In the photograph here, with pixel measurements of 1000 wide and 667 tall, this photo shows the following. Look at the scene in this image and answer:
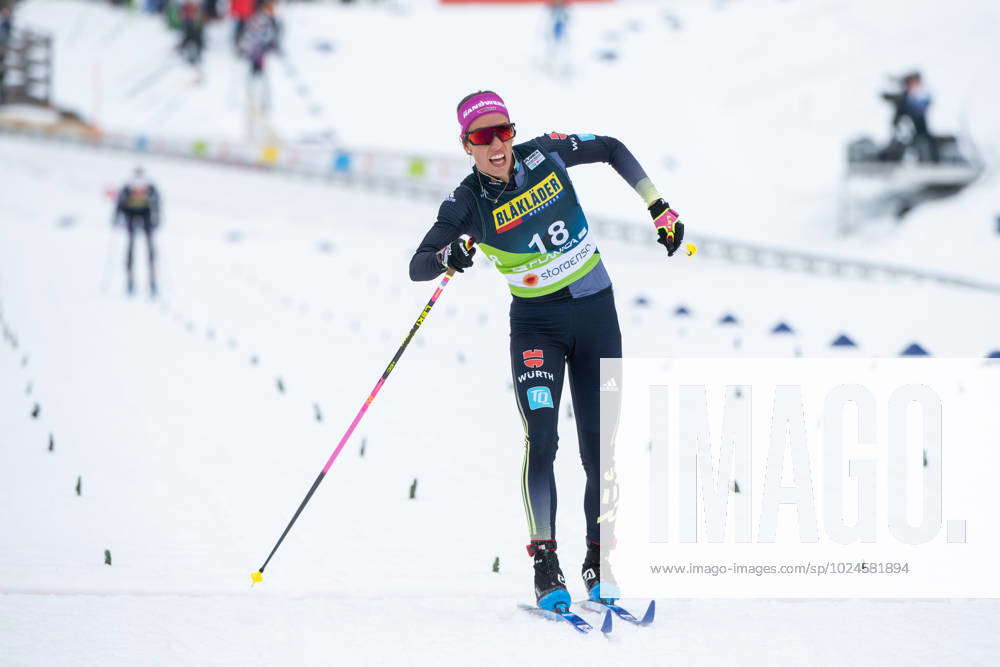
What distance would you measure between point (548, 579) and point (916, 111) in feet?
64.6

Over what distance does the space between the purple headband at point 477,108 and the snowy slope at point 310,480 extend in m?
2.06

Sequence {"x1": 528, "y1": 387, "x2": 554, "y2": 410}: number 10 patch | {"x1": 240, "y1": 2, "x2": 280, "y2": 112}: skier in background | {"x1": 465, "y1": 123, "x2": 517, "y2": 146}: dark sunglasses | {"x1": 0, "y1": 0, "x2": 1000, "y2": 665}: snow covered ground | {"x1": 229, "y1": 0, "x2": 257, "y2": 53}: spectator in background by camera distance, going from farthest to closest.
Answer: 1. {"x1": 229, "y1": 0, "x2": 257, "y2": 53}: spectator in background
2. {"x1": 240, "y1": 2, "x2": 280, "y2": 112}: skier in background
3. {"x1": 528, "y1": 387, "x2": 554, "y2": 410}: number 10 patch
4. {"x1": 465, "y1": 123, "x2": 517, "y2": 146}: dark sunglasses
5. {"x1": 0, "y1": 0, "x2": 1000, "y2": 665}: snow covered ground

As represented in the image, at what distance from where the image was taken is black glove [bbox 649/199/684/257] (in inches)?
179

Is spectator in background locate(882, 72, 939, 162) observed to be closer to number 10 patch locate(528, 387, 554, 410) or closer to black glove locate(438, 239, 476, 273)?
number 10 patch locate(528, 387, 554, 410)

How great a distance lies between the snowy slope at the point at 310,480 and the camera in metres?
4.16

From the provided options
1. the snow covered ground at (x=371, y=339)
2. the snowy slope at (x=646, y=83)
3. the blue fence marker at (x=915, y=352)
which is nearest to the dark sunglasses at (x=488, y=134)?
the snow covered ground at (x=371, y=339)

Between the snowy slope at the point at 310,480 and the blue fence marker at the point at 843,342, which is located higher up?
the blue fence marker at the point at 843,342

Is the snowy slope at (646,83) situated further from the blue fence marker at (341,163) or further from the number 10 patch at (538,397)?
the number 10 patch at (538,397)

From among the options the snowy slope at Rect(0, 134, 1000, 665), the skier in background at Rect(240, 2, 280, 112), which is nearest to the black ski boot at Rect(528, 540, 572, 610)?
the snowy slope at Rect(0, 134, 1000, 665)

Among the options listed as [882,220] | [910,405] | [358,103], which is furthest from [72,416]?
[358,103]

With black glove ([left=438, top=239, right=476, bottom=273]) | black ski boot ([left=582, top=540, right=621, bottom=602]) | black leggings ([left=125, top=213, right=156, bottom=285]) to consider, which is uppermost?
black leggings ([left=125, top=213, right=156, bottom=285])

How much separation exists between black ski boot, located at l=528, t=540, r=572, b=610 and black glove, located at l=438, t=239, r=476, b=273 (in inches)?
48.3

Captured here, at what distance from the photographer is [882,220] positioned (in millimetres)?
22578

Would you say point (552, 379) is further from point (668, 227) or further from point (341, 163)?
point (341, 163)
